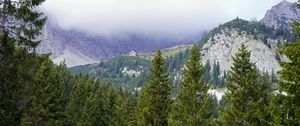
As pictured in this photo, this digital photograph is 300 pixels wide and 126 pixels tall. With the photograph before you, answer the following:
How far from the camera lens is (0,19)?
2255cm

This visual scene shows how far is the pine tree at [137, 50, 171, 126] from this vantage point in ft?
141

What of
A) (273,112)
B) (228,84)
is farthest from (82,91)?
(273,112)

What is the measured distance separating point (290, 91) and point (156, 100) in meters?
24.1

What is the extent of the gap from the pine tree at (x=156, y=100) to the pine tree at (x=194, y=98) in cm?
209

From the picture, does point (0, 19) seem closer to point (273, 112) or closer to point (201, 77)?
point (273, 112)

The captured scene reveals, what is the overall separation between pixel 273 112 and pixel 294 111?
91cm

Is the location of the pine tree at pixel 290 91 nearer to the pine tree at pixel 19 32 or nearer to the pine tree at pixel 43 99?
the pine tree at pixel 19 32

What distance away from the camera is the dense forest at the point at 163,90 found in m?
20.4

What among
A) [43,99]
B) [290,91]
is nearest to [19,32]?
[290,91]

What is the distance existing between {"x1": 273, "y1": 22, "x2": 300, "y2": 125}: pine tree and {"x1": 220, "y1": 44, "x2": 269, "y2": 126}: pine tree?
15263 millimetres

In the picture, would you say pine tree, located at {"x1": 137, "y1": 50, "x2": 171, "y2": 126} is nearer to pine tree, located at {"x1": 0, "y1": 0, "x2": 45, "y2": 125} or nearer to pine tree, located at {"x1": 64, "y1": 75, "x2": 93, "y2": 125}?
pine tree, located at {"x1": 0, "y1": 0, "x2": 45, "y2": 125}

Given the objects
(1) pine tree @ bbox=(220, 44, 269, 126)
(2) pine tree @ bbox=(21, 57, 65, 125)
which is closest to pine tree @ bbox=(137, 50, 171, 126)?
(1) pine tree @ bbox=(220, 44, 269, 126)

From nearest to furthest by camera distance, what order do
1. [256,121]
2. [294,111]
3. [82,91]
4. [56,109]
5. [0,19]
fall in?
[294,111], [0,19], [256,121], [56,109], [82,91]

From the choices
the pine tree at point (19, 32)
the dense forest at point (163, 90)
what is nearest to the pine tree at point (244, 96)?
the dense forest at point (163, 90)
